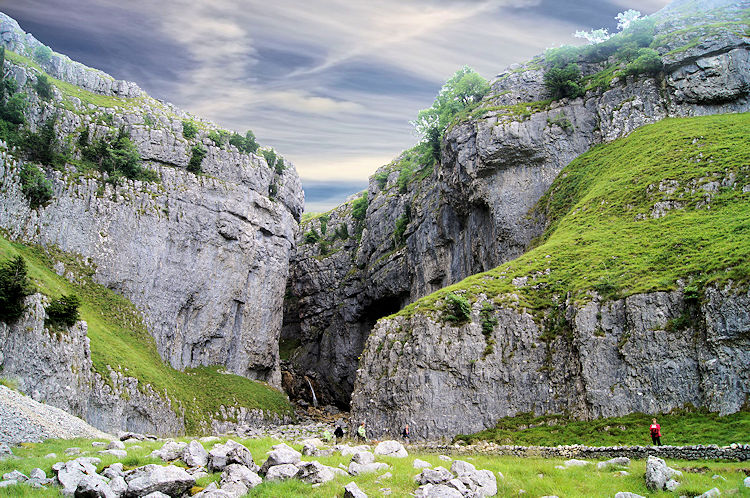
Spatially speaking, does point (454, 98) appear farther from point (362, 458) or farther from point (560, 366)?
point (362, 458)

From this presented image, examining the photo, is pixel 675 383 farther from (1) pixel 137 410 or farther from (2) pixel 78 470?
(1) pixel 137 410

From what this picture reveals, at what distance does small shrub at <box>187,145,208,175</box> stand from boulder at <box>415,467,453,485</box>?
228 feet

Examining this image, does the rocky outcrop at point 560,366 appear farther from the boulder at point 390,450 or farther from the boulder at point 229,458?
the boulder at point 229,458

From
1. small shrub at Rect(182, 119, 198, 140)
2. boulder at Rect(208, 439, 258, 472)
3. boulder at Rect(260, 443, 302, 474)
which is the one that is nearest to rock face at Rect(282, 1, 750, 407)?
small shrub at Rect(182, 119, 198, 140)

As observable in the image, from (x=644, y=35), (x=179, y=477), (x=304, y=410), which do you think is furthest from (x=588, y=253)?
(x=304, y=410)

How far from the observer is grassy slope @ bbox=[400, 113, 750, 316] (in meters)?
33.7

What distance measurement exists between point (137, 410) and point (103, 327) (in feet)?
38.7

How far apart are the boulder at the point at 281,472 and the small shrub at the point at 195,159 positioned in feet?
221

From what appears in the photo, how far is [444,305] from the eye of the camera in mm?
43250

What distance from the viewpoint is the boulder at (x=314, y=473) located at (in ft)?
52.9

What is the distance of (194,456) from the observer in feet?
59.6

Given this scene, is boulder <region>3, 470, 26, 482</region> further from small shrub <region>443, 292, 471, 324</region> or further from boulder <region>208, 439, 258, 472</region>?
small shrub <region>443, 292, 471, 324</region>

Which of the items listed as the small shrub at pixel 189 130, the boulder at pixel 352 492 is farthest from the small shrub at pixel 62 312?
the small shrub at pixel 189 130

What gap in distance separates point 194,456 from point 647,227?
123 ft
